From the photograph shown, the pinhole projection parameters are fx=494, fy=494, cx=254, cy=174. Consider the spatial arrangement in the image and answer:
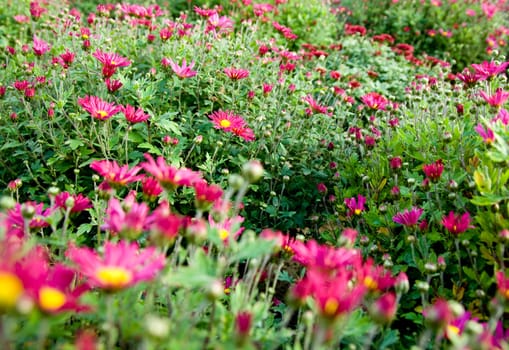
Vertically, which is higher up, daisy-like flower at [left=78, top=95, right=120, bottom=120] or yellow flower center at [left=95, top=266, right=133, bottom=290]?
yellow flower center at [left=95, top=266, right=133, bottom=290]

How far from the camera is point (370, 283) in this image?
1.46m

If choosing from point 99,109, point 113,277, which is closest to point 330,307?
point 113,277

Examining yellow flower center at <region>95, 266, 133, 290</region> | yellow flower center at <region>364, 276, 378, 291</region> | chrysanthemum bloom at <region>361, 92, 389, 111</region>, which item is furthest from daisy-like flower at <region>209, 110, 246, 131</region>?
yellow flower center at <region>95, 266, 133, 290</region>

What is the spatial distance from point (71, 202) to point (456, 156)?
1.77 m

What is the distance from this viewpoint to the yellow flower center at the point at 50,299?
1.03 metres

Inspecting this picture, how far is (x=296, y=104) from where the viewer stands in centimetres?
346

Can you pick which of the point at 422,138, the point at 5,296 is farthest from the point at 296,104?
the point at 5,296

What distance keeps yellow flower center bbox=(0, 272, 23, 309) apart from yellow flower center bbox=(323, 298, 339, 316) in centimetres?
65

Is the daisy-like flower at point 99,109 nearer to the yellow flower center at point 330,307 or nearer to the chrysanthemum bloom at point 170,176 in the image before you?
the chrysanthemum bloom at point 170,176

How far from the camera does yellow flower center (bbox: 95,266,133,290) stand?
3.59 ft

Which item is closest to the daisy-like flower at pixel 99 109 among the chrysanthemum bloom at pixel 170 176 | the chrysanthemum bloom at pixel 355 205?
the chrysanthemum bloom at pixel 170 176

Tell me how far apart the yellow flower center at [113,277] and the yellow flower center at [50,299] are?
3.5 inches

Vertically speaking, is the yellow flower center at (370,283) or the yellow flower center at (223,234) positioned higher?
the yellow flower center at (370,283)

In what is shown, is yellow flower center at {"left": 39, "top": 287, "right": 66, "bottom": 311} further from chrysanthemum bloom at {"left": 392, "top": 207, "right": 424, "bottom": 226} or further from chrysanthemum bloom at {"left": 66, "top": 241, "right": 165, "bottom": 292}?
chrysanthemum bloom at {"left": 392, "top": 207, "right": 424, "bottom": 226}
